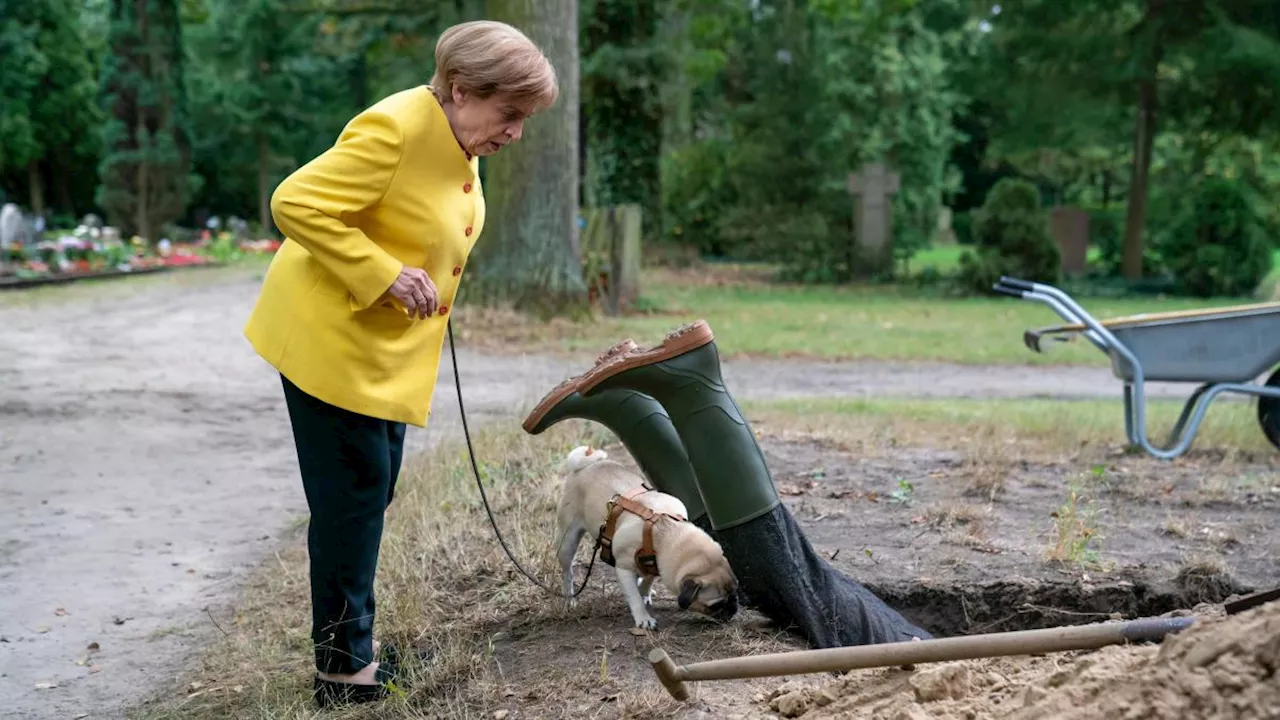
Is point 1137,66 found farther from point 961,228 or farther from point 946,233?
point 946,233

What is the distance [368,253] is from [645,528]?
3.83 ft

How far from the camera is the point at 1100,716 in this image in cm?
247

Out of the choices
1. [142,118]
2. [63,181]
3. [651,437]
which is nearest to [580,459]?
[651,437]

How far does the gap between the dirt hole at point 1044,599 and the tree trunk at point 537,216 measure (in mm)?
9072

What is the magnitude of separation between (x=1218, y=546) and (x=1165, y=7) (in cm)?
1748

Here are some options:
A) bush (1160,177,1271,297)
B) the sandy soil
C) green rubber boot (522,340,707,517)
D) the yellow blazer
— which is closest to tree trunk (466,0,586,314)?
the sandy soil

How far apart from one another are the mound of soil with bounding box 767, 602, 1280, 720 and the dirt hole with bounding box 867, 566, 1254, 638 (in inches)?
43.3

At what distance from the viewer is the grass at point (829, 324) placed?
12.2m

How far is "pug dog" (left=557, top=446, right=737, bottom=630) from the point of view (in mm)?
3711

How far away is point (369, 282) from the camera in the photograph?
10.6ft

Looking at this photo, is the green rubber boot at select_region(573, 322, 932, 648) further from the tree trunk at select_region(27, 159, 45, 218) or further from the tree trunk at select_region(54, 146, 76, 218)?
the tree trunk at select_region(54, 146, 76, 218)

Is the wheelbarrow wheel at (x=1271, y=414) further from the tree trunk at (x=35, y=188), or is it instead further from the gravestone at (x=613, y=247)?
the tree trunk at (x=35, y=188)

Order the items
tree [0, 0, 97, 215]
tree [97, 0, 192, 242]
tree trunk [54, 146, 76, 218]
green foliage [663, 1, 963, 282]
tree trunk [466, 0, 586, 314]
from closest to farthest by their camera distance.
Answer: tree trunk [466, 0, 586, 314] → green foliage [663, 1, 963, 282] → tree [97, 0, 192, 242] → tree [0, 0, 97, 215] → tree trunk [54, 146, 76, 218]

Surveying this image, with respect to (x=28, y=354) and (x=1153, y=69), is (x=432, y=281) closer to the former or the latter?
(x=28, y=354)
